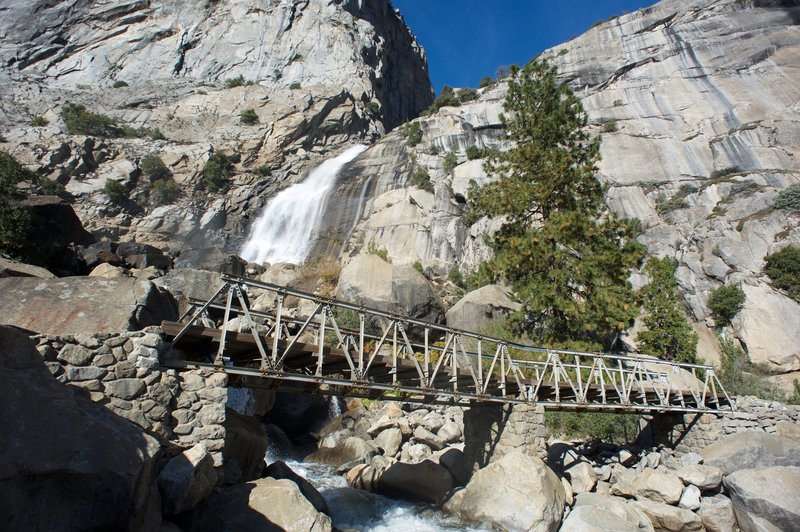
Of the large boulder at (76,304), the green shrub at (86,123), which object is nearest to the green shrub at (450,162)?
the large boulder at (76,304)

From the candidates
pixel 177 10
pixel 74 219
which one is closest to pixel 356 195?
pixel 74 219

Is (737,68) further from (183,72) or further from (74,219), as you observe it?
(183,72)

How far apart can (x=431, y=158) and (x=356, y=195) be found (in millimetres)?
8705

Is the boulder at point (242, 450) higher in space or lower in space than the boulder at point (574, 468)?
higher

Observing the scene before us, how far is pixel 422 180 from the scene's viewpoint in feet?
129

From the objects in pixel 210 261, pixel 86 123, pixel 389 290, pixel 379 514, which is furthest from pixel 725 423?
pixel 86 123

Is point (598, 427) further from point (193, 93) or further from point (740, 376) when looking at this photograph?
point (193, 93)

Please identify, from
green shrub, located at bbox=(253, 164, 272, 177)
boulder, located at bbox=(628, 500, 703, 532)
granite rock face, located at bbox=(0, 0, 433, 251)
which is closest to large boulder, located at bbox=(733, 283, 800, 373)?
boulder, located at bbox=(628, 500, 703, 532)

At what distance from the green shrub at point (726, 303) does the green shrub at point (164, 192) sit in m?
46.8

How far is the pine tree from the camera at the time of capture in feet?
77.5

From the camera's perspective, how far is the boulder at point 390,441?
49.7ft

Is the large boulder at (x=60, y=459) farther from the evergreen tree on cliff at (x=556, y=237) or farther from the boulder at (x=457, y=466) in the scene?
the evergreen tree on cliff at (x=556, y=237)

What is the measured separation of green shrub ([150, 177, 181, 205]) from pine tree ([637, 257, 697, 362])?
4268 cm

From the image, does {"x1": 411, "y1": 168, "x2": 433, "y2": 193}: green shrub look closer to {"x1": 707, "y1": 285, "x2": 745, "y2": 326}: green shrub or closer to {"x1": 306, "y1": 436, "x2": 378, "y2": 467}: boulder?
{"x1": 707, "y1": 285, "x2": 745, "y2": 326}: green shrub
